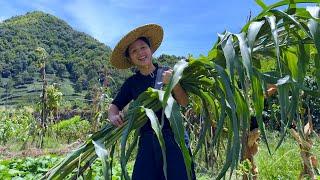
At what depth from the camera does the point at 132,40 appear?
2.06 meters

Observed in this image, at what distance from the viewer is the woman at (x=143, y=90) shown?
2037mm

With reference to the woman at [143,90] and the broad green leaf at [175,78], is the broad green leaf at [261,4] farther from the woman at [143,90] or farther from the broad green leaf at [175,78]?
the woman at [143,90]

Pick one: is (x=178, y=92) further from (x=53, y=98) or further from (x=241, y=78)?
(x=53, y=98)

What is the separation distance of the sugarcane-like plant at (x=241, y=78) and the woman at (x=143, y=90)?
64 cm

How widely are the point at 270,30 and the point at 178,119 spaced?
0.96 feet

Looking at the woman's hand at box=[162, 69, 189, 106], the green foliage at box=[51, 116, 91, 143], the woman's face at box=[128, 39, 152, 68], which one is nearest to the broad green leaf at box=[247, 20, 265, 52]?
the woman's hand at box=[162, 69, 189, 106]

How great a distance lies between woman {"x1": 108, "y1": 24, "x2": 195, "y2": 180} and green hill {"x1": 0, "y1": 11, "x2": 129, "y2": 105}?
172 ft

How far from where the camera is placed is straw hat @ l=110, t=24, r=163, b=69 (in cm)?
206

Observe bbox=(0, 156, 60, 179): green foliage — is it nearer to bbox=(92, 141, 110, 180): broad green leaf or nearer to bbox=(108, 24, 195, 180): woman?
bbox=(108, 24, 195, 180): woman

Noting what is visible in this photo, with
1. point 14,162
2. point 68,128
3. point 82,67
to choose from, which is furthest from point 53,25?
point 14,162

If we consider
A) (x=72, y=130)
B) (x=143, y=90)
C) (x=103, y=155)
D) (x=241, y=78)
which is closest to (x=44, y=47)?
(x=72, y=130)

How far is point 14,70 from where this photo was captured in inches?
2876

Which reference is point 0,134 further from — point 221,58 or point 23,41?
point 23,41

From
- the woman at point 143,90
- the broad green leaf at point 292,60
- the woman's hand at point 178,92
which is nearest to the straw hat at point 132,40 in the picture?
the woman at point 143,90
